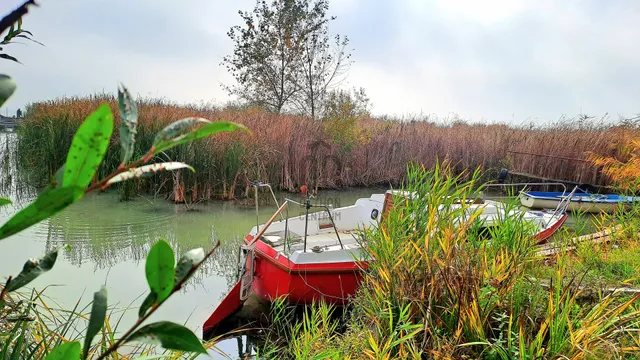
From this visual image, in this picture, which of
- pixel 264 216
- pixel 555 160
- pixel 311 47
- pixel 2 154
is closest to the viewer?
pixel 264 216

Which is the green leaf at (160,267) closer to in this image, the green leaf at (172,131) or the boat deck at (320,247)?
the green leaf at (172,131)

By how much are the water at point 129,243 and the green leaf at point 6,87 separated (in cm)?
290

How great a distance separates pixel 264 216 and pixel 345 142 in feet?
14.4

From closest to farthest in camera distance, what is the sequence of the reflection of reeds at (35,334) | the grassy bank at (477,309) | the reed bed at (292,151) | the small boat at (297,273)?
the reflection of reeds at (35,334), the grassy bank at (477,309), the small boat at (297,273), the reed bed at (292,151)

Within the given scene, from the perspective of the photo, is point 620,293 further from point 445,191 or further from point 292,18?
point 292,18

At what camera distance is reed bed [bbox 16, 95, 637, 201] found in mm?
10078

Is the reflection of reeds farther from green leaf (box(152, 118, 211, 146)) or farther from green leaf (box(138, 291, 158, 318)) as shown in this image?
green leaf (box(152, 118, 211, 146))

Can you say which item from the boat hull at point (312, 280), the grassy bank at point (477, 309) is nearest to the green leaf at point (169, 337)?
the grassy bank at point (477, 309)

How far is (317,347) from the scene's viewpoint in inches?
121

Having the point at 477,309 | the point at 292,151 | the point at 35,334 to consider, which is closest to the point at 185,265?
the point at 35,334

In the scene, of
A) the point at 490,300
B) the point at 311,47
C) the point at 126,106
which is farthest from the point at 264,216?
the point at 311,47

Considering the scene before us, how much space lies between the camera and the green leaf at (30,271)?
570 millimetres

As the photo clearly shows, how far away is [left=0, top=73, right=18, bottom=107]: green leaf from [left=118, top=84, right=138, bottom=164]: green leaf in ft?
0.48

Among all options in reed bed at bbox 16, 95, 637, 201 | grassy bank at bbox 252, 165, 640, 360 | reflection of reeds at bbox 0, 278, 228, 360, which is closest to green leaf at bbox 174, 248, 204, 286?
reflection of reeds at bbox 0, 278, 228, 360
